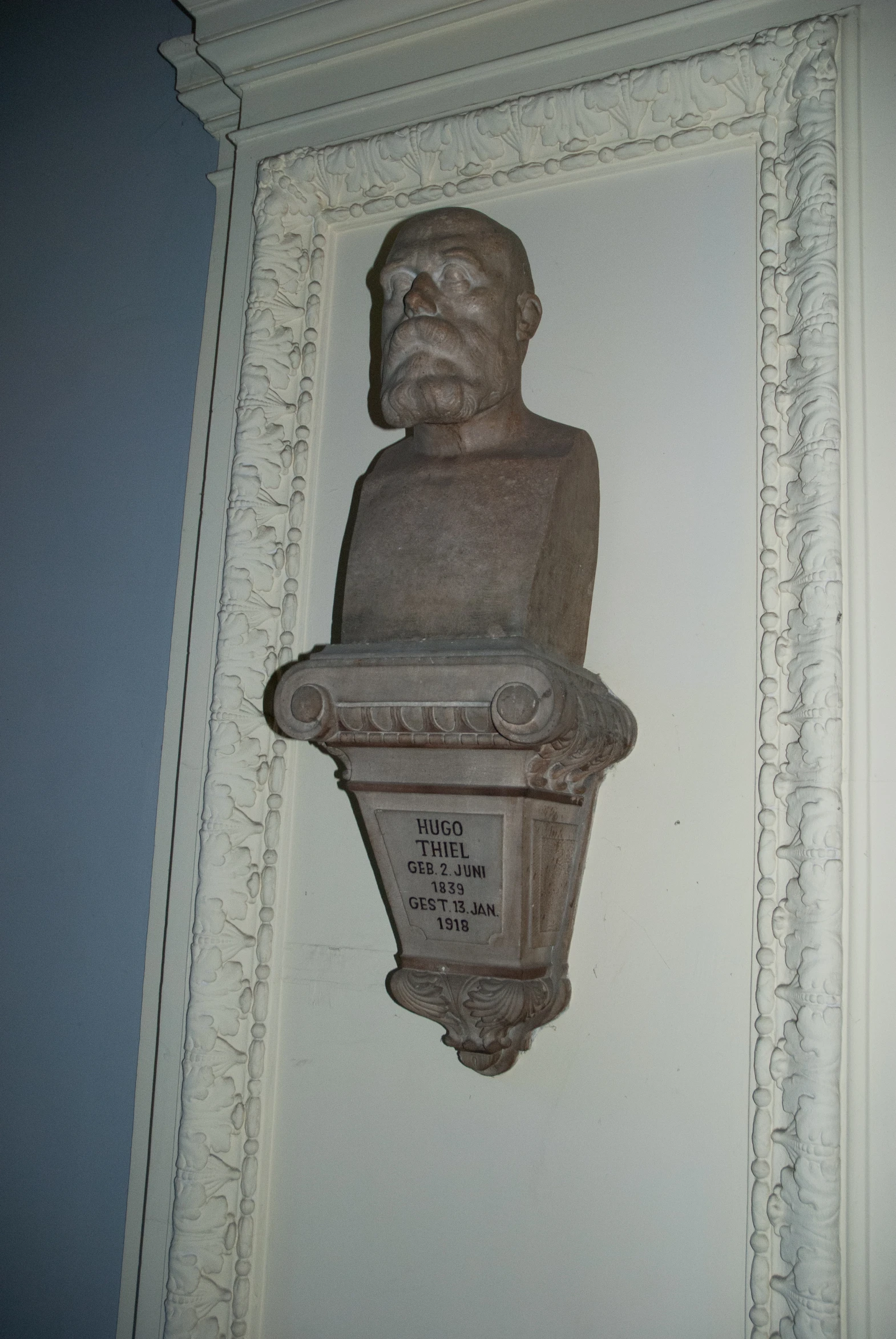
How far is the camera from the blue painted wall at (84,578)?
2.02 m

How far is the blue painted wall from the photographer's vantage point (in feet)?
6.62

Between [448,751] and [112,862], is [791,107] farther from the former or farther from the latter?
[112,862]

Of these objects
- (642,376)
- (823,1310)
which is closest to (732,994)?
(823,1310)

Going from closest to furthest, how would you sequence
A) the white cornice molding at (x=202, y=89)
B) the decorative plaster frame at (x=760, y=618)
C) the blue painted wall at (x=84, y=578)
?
1. the decorative plaster frame at (x=760, y=618)
2. the blue painted wall at (x=84, y=578)
3. the white cornice molding at (x=202, y=89)

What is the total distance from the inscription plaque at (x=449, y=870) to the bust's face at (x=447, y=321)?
62cm

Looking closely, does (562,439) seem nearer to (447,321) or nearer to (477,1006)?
(447,321)

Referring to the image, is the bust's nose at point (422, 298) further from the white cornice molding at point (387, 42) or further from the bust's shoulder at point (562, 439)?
the white cornice molding at point (387, 42)

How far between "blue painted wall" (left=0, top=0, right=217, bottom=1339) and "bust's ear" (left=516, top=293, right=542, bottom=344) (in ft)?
2.69

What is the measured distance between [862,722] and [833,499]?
13.7 inches

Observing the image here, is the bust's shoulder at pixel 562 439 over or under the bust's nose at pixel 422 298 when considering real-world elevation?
under

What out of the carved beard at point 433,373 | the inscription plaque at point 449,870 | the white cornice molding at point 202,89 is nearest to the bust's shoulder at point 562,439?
the carved beard at point 433,373

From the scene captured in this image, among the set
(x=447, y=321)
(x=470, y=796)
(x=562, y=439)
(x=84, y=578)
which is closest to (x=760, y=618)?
(x=562, y=439)

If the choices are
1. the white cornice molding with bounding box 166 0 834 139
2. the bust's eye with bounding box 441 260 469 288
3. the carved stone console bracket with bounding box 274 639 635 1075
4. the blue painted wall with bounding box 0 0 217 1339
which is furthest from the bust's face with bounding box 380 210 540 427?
the blue painted wall with bounding box 0 0 217 1339

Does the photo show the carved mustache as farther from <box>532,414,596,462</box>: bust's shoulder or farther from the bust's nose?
<box>532,414,596,462</box>: bust's shoulder
